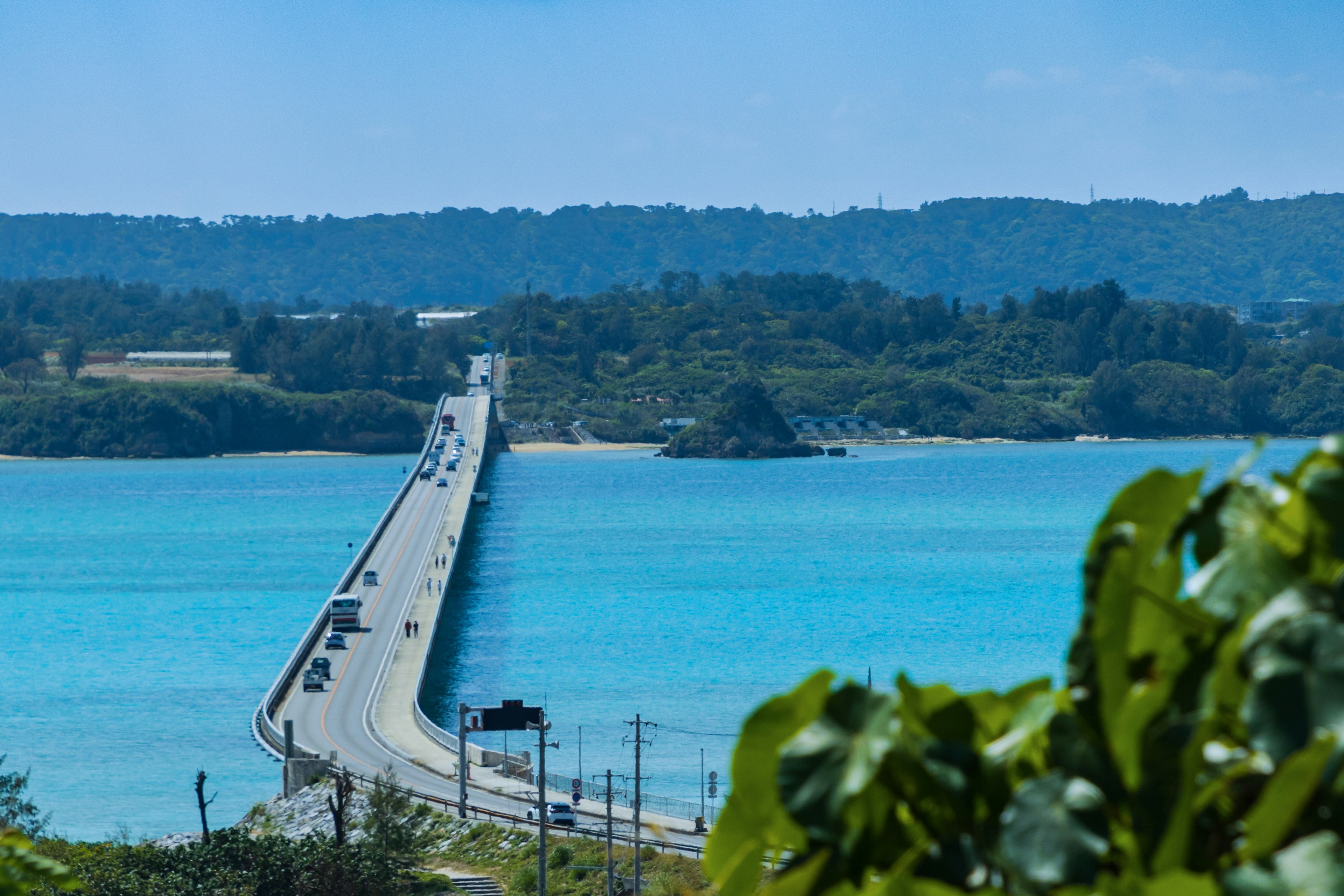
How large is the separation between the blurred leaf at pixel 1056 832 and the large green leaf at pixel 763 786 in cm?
28

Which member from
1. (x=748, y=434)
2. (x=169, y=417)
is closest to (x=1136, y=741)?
(x=748, y=434)

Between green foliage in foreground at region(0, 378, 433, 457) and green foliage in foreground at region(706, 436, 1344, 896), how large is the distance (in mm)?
195760

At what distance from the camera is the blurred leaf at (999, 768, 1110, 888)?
192 cm

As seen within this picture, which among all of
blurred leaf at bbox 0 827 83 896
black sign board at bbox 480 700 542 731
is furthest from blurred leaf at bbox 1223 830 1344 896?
black sign board at bbox 480 700 542 731

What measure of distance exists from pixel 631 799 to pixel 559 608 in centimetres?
4123

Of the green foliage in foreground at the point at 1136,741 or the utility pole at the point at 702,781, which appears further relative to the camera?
the utility pole at the point at 702,781

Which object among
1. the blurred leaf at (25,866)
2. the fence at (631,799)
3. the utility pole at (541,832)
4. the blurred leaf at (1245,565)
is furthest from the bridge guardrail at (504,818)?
the blurred leaf at (1245,565)

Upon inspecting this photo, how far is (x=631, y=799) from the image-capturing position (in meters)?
41.2

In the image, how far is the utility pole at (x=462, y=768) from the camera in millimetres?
38031

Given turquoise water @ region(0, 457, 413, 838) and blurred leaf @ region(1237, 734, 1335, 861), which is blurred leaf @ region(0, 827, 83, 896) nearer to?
blurred leaf @ region(1237, 734, 1335, 861)

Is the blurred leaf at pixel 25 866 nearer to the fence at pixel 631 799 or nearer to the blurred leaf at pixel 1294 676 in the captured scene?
the blurred leaf at pixel 1294 676

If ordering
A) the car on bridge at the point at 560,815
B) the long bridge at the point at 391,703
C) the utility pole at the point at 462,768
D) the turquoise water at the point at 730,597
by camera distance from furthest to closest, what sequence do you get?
the turquoise water at the point at 730,597 < the long bridge at the point at 391,703 < the utility pole at the point at 462,768 < the car on bridge at the point at 560,815

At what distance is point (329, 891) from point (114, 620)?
5732cm

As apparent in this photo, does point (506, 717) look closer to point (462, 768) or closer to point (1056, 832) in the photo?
point (462, 768)
